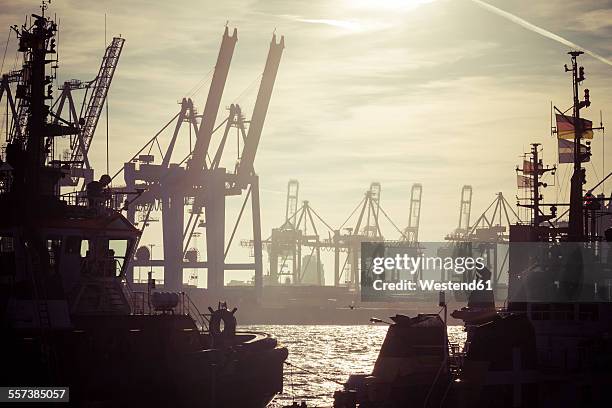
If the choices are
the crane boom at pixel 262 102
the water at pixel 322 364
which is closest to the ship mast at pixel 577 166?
the water at pixel 322 364

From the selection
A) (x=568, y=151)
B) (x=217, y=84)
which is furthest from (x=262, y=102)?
(x=568, y=151)

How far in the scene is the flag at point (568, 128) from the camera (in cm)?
5022

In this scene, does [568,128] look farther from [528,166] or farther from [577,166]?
[528,166]

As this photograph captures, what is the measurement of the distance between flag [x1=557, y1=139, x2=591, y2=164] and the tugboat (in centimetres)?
1789

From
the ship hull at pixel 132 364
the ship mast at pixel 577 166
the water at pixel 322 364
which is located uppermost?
the ship mast at pixel 577 166

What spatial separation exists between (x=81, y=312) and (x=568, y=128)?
25090mm

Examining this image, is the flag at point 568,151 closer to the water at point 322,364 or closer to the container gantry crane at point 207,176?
the water at point 322,364

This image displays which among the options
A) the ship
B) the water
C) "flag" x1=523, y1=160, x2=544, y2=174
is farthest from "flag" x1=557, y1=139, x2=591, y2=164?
the water

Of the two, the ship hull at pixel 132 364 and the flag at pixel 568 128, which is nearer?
the ship hull at pixel 132 364

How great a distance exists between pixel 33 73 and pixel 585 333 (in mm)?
25843

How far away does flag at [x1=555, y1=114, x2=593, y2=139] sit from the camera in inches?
1977

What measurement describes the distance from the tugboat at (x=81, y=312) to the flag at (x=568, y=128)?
18232 mm

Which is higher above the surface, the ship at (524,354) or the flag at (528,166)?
the flag at (528,166)

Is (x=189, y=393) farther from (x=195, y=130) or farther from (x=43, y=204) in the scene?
(x=195, y=130)
